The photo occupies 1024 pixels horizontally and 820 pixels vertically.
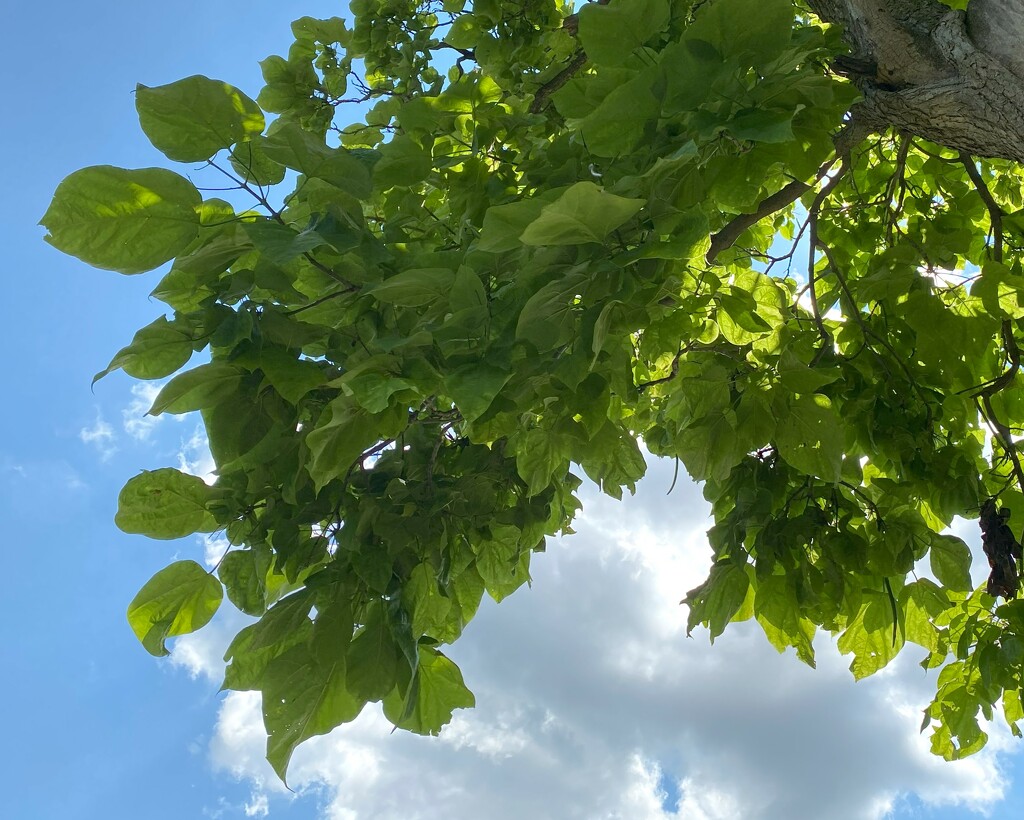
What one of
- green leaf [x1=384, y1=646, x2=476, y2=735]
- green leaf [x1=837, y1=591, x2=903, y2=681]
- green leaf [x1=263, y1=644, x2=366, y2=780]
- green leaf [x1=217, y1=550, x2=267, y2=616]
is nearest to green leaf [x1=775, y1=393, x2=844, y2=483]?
green leaf [x1=837, y1=591, x2=903, y2=681]

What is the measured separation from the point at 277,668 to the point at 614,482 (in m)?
0.98

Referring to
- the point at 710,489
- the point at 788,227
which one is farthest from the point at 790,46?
the point at 788,227

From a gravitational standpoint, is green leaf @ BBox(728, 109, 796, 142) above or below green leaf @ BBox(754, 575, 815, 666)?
above

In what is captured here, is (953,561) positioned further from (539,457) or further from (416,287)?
(416,287)

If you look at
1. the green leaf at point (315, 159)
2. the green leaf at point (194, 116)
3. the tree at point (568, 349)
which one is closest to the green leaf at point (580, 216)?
the tree at point (568, 349)

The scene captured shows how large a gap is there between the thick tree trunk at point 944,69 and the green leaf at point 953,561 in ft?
3.00

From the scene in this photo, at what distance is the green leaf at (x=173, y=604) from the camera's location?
5.12 feet

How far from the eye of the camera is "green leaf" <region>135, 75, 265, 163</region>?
126 cm

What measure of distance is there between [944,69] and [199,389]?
4.70ft

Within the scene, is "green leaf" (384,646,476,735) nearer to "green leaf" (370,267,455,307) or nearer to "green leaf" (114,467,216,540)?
"green leaf" (114,467,216,540)

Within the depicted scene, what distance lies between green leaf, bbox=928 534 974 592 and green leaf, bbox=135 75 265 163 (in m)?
1.77

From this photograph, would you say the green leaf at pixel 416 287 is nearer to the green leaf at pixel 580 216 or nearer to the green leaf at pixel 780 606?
the green leaf at pixel 580 216

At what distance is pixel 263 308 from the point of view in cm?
138

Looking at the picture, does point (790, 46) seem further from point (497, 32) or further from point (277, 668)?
point (497, 32)
